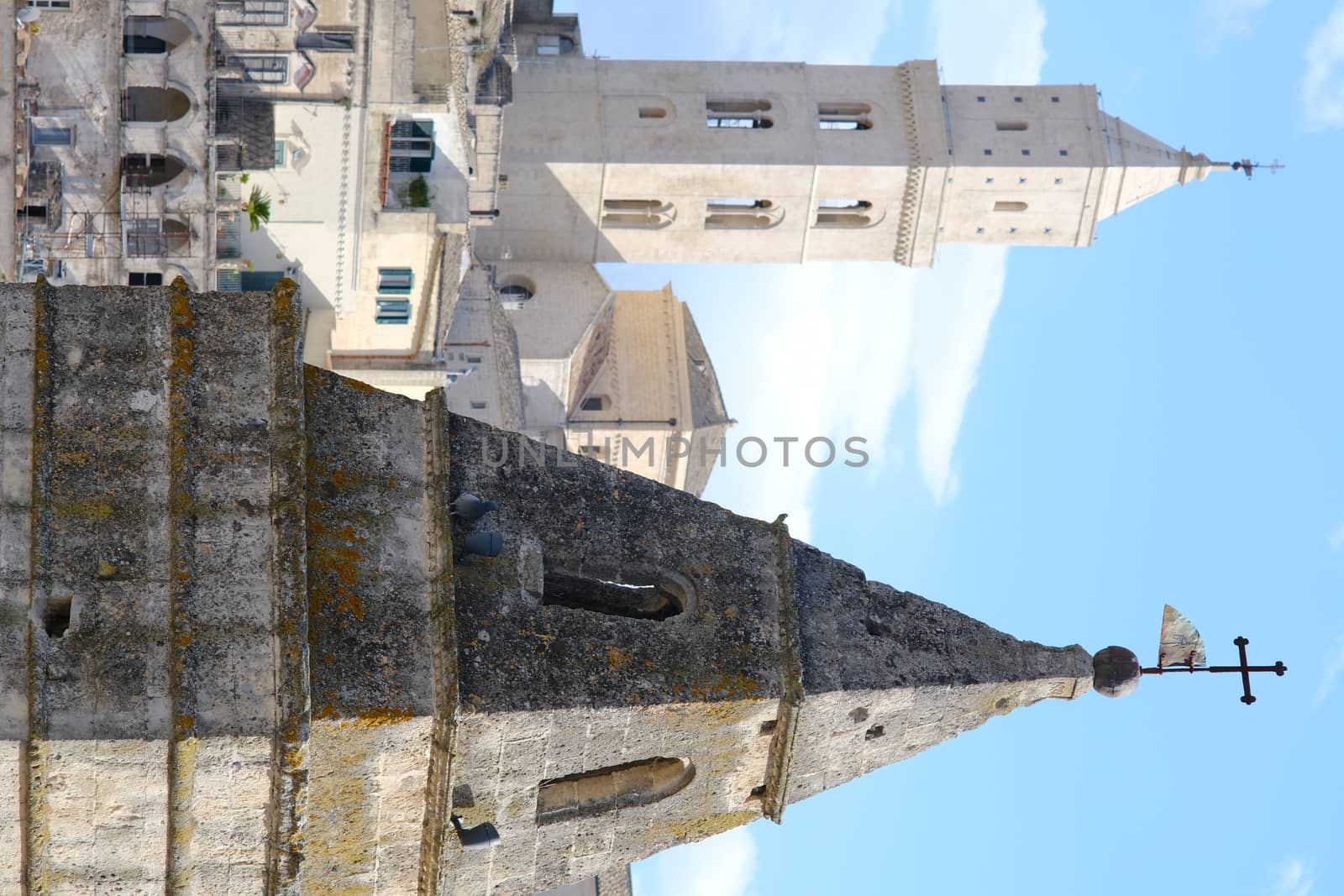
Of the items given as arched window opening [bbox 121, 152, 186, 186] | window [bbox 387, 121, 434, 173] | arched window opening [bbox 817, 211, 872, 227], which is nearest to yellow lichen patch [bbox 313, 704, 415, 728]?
arched window opening [bbox 121, 152, 186, 186]

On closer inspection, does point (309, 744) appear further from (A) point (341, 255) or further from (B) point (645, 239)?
(B) point (645, 239)

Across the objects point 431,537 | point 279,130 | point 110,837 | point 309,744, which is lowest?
point 110,837

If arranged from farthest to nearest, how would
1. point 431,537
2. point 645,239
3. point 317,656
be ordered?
point 645,239, point 431,537, point 317,656

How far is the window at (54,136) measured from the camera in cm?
3453

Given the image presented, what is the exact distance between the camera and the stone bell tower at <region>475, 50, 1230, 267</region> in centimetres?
4822

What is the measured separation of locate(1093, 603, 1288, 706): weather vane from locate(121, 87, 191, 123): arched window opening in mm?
26980

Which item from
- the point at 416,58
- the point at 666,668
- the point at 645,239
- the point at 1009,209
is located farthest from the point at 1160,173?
the point at 666,668

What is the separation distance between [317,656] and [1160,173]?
4583 cm

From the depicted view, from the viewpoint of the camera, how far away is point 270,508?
35.2 ft

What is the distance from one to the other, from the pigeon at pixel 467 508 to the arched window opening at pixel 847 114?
39.6m

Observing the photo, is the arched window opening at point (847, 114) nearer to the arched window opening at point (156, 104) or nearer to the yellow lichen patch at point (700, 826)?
the arched window opening at point (156, 104)

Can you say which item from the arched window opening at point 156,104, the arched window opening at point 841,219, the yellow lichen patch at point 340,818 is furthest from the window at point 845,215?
the yellow lichen patch at point 340,818

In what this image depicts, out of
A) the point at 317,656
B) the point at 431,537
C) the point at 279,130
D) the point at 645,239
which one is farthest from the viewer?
the point at 645,239

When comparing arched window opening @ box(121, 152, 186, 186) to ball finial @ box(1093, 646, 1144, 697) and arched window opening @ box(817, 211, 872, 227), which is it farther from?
ball finial @ box(1093, 646, 1144, 697)
